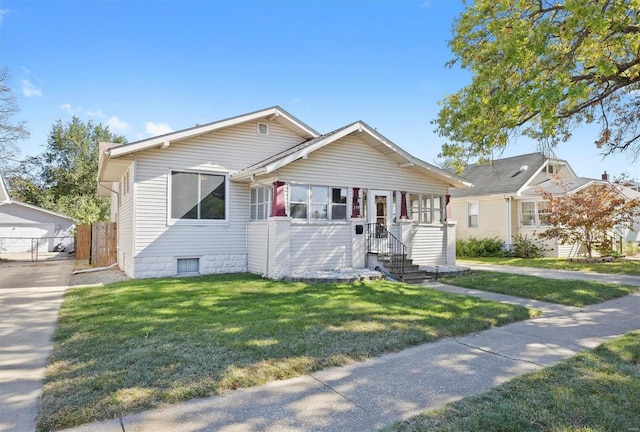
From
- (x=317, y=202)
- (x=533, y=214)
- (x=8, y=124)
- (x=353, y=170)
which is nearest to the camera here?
(x=317, y=202)

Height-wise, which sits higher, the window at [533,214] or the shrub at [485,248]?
the window at [533,214]

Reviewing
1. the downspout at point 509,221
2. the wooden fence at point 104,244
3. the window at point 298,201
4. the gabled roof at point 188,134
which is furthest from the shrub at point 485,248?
the wooden fence at point 104,244

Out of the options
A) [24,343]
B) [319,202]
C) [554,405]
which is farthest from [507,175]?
[24,343]

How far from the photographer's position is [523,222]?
68.8 feet

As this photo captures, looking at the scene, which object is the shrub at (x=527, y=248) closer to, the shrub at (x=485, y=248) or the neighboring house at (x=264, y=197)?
the shrub at (x=485, y=248)

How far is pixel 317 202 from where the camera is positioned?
11977 mm

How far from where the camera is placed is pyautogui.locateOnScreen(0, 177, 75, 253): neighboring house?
2712 centimetres

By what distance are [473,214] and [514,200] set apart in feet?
8.53

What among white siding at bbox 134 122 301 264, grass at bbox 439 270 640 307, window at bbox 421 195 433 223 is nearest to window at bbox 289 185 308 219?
white siding at bbox 134 122 301 264

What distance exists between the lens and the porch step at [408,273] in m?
11.3

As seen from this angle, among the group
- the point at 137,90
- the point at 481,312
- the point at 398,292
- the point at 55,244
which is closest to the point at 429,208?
the point at 398,292

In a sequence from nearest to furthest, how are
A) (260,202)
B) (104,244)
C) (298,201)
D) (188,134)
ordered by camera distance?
(188,134)
(298,201)
(260,202)
(104,244)

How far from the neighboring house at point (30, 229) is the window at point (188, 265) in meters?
20.6

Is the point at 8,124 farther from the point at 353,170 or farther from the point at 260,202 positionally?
the point at 353,170
